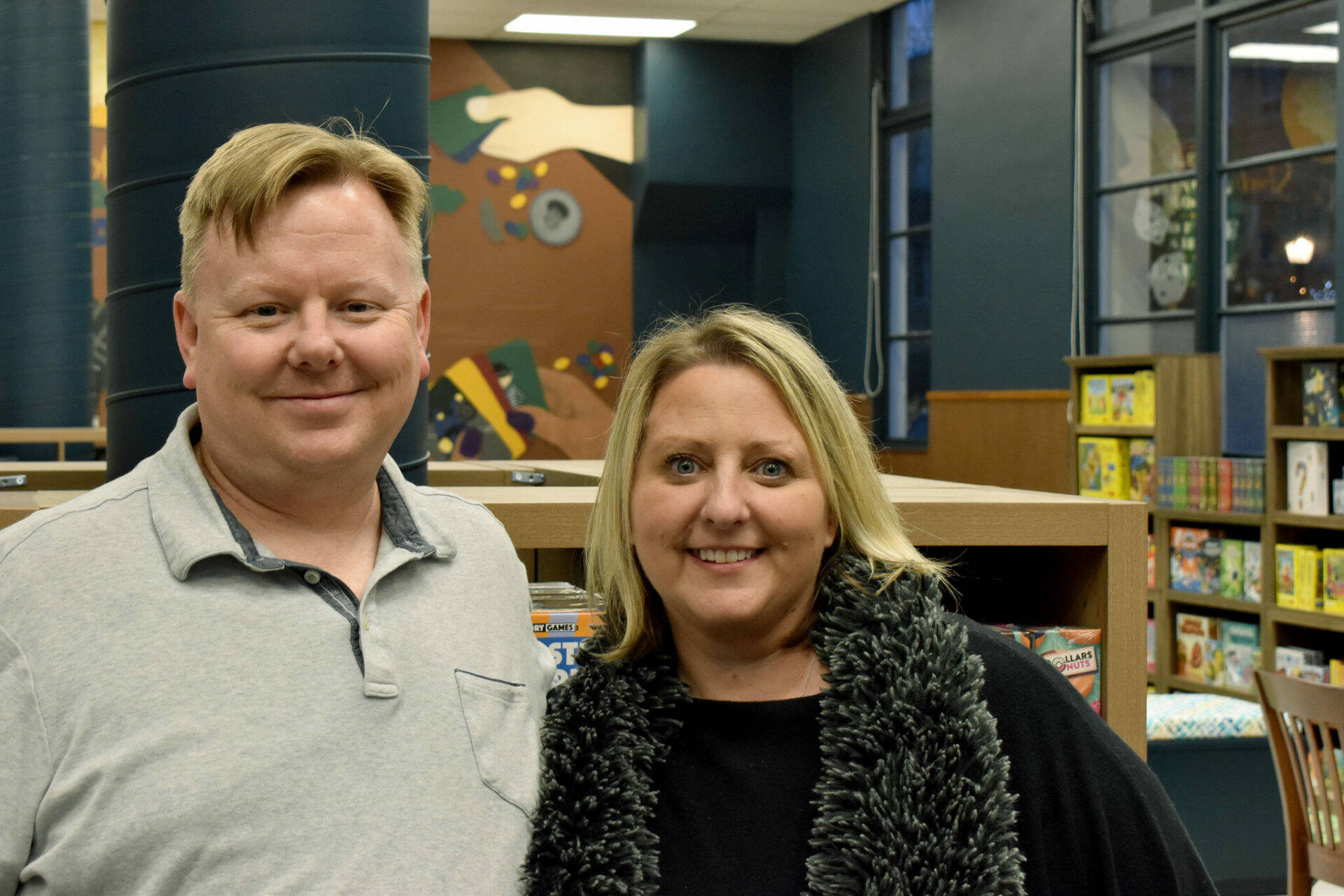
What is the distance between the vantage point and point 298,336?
1.26 metres

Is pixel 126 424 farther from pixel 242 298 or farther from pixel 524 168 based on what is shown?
pixel 524 168

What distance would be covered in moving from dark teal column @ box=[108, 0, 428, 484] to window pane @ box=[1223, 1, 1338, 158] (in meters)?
5.61

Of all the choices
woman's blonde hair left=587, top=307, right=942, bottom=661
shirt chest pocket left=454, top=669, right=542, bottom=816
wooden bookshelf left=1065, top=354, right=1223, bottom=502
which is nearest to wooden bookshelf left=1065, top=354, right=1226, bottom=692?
wooden bookshelf left=1065, top=354, right=1223, bottom=502

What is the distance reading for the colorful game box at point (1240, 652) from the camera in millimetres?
6281

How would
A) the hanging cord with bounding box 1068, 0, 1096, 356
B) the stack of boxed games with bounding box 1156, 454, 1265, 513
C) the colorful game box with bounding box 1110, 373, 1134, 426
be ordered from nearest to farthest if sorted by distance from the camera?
1. the stack of boxed games with bounding box 1156, 454, 1265, 513
2. the colorful game box with bounding box 1110, 373, 1134, 426
3. the hanging cord with bounding box 1068, 0, 1096, 356

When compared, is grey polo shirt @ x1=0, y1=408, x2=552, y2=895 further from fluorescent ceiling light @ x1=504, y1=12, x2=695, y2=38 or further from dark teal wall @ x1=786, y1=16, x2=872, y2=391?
fluorescent ceiling light @ x1=504, y1=12, x2=695, y2=38

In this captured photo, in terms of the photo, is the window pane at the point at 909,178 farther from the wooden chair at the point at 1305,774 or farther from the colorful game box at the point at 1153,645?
the wooden chair at the point at 1305,774

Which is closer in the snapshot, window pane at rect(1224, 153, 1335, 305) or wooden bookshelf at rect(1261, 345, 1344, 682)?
wooden bookshelf at rect(1261, 345, 1344, 682)

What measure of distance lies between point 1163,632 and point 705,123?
18.8 ft

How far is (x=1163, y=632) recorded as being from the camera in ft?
22.1

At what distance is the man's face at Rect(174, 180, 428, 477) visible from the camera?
1255 mm

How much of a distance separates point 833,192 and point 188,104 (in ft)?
29.8

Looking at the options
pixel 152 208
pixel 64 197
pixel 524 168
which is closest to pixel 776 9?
pixel 524 168

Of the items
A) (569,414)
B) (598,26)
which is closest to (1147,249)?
(598,26)
